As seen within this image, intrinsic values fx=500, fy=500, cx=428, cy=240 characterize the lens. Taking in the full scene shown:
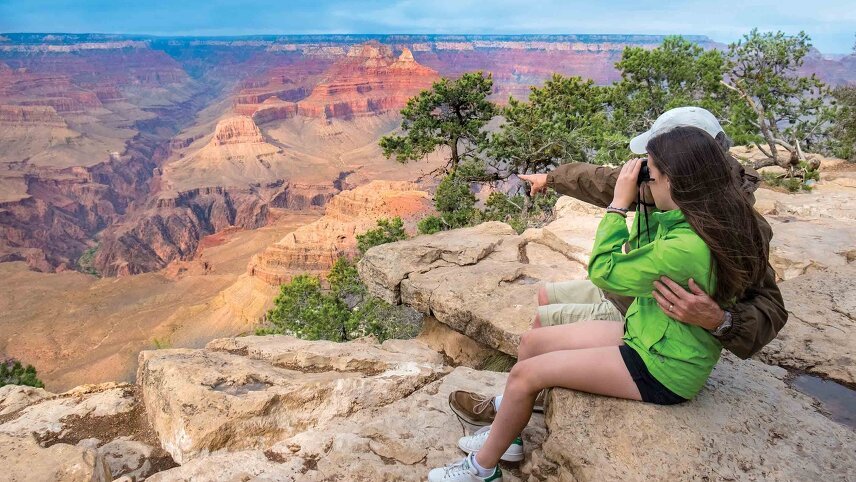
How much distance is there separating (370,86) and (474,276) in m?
129

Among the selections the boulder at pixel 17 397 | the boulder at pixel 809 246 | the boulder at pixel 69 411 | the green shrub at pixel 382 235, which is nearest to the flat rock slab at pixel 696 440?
the boulder at pixel 809 246

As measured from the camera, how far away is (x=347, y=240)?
4131cm

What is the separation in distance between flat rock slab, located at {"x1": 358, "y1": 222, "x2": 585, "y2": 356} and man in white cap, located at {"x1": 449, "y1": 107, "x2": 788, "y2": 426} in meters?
1.20

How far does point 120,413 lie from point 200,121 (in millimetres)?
163069

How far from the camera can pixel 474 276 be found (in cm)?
552

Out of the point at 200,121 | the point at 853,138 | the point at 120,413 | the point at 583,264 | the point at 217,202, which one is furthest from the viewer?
the point at 200,121

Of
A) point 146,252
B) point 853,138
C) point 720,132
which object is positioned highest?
point 720,132

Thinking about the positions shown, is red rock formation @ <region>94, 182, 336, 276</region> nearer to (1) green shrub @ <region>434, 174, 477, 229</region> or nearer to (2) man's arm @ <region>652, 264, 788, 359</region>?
(1) green shrub @ <region>434, 174, 477, 229</region>

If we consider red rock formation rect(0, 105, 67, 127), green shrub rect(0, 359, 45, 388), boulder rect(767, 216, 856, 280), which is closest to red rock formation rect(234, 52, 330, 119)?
red rock formation rect(0, 105, 67, 127)

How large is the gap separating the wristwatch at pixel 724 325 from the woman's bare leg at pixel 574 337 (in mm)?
456

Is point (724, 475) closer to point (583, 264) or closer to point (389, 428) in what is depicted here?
point (389, 428)

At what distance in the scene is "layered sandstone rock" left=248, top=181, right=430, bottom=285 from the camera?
3844 centimetres

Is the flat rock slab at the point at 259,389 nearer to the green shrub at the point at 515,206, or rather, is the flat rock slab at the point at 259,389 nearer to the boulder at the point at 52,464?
the boulder at the point at 52,464

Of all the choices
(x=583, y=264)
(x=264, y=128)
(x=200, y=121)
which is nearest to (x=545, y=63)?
(x=264, y=128)
